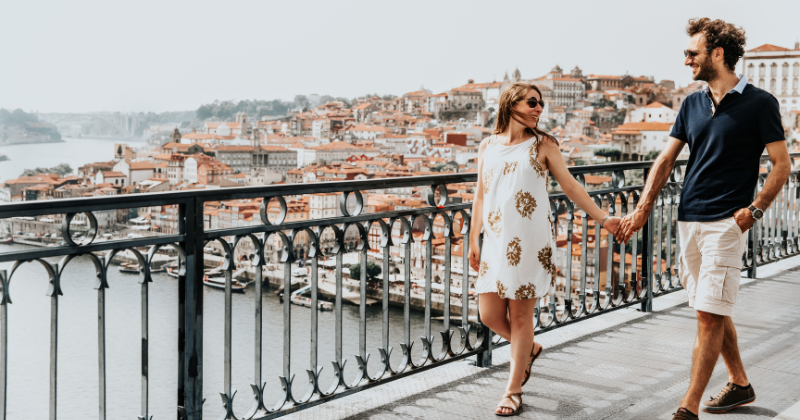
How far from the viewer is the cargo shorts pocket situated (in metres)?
2.18

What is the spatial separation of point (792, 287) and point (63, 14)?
284ft

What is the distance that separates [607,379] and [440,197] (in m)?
0.93

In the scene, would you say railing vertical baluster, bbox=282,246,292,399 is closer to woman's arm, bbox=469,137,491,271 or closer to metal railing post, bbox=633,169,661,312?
woman's arm, bbox=469,137,491,271

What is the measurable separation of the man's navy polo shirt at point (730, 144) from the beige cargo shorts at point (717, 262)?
3cm

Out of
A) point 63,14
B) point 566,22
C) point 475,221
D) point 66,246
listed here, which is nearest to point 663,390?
point 475,221

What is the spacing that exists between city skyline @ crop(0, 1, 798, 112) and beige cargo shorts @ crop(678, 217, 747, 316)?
66.4 m

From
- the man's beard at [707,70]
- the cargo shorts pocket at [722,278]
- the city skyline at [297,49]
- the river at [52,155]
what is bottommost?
the cargo shorts pocket at [722,278]

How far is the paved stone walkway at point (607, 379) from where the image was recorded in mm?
2430

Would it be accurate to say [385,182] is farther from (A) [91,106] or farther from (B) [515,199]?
(A) [91,106]

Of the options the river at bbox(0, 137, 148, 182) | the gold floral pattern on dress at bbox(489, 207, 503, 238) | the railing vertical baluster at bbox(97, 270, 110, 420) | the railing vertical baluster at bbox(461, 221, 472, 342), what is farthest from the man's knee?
the river at bbox(0, 137, 148, 182)

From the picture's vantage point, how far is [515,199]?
88.5 inches

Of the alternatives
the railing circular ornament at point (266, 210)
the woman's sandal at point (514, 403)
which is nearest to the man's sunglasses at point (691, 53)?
the woman's sandal at point (514, 403)

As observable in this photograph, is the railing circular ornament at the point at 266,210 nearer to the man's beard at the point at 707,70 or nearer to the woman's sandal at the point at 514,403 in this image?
the woman's sandal at the point at 514,403

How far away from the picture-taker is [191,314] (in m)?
2.04
